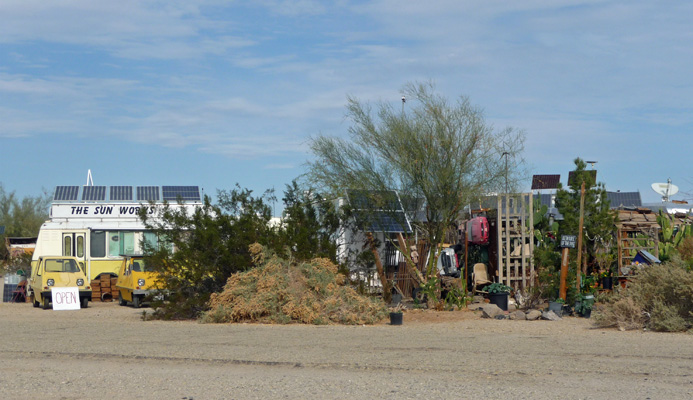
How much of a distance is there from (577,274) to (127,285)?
1224cm

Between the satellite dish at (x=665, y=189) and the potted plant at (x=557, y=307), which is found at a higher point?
the satellite dish at (x=665, y=189)

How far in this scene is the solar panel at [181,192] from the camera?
25.4 m

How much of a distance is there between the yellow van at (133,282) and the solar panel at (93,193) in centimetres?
297

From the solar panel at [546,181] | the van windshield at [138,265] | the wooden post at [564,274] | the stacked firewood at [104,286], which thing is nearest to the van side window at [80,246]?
the stacked firewood at [104,286]

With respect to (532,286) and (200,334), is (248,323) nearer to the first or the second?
(200,334)

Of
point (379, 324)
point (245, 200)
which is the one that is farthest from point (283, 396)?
point (245, 200)

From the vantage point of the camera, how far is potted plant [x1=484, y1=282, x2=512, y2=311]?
17359mm

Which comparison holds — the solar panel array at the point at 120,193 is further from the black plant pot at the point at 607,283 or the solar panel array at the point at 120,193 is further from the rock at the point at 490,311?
the black plant pot at the point at 607,283

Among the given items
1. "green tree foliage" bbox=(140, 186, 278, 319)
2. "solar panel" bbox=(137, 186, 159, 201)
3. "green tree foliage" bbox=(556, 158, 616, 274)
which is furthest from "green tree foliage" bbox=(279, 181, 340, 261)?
"solar panel" bbox=(137, 186, 159, 201)

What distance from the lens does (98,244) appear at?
24.7m

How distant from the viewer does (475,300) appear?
1914 centimetres

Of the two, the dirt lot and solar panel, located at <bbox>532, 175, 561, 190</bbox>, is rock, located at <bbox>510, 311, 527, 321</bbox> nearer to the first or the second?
the dirt lot

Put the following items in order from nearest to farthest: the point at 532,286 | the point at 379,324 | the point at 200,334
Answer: the point at 200,334, the point at 379,324, the point at 532,286

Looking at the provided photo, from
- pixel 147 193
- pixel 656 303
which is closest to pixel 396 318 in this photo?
pixel 656 303
